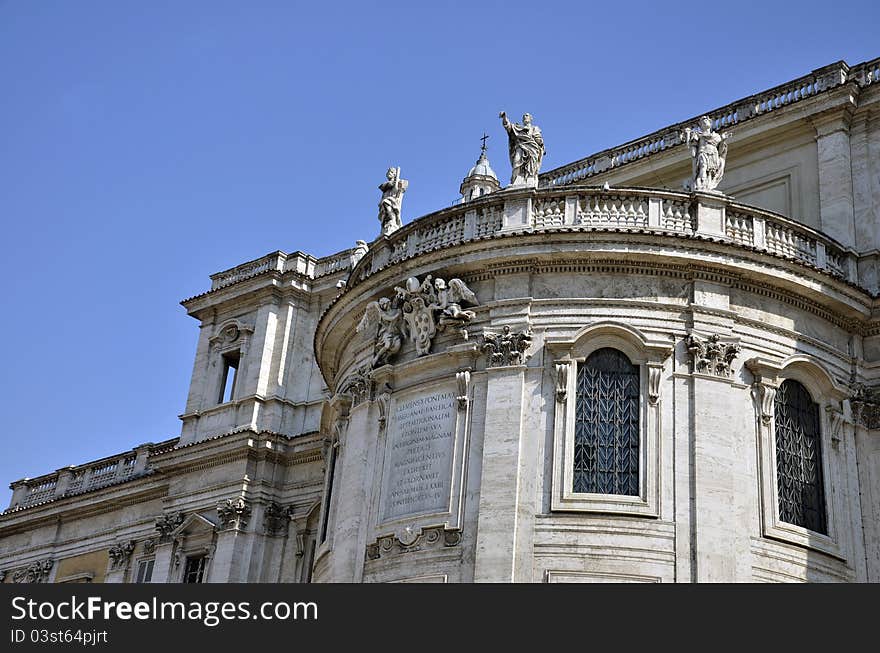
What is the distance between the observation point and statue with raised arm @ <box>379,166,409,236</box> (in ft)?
88.2

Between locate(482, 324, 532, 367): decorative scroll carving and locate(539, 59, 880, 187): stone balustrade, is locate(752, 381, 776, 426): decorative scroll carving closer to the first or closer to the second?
locate(482, 324, 532, 367): decorative scroll carving

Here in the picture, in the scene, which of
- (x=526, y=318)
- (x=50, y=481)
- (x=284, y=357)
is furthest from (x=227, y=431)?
(x=526, y=318)

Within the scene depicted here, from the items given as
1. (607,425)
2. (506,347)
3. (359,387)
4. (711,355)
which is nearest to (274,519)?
(359,387)

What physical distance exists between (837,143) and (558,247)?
7.59 metres

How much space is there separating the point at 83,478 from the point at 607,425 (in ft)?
77.7

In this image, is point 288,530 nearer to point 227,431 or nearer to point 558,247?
point 227,431

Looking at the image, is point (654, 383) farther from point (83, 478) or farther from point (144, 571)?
point (83, 478)

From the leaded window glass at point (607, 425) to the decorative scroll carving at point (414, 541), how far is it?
7.20 ft

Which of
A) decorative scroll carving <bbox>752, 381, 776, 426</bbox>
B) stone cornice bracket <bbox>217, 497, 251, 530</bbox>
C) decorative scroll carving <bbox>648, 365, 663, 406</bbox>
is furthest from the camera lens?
stone cornice bracket <bbox>217, 497, 251, 530</bbox>

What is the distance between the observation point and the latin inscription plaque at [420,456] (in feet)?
72.7

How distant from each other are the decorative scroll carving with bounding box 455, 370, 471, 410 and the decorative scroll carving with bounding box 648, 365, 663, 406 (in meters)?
3.07

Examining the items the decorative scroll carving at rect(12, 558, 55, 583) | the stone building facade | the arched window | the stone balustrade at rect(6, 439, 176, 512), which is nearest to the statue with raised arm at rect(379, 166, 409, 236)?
the stone building facade
